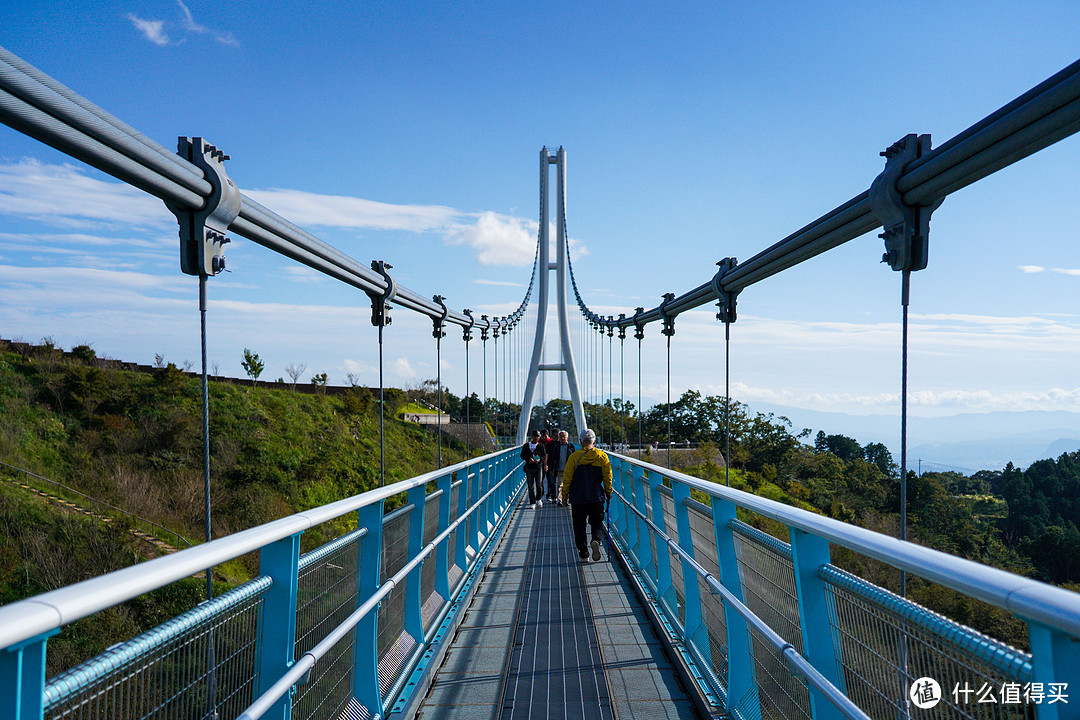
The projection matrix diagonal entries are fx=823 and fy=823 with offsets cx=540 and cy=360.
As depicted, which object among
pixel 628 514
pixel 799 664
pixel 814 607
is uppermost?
pixel 814 607

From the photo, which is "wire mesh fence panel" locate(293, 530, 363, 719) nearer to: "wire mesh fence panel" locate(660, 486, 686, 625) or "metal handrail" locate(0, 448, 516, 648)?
"metal handrail" locate(0, 448, 516, 648)

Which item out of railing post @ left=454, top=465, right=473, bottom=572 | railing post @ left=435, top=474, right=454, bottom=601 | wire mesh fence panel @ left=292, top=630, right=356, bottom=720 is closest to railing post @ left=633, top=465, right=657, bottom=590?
railing post @ left=454, top=465, right=473, bottom=572

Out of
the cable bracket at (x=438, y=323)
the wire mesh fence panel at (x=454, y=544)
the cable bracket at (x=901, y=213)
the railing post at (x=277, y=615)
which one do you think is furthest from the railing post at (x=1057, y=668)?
the cable bracket at (x=438, y=323)

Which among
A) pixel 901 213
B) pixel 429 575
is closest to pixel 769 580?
pixel 901 213

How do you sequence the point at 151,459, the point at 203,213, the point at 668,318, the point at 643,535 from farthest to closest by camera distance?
1. the point at 151,459
2. the point at 668,318
3. the point at 643,535
4. the point at 203,213

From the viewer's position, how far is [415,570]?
3.96 metres

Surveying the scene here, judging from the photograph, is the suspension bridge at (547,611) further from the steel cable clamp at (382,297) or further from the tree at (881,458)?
the tree at (881,458)

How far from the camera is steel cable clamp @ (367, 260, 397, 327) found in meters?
6.72

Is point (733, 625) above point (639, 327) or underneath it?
underneath

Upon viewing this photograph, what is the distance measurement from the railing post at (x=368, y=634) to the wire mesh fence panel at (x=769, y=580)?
134 cm

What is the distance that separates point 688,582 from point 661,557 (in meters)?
1.13

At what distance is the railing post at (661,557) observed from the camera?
16.2ft

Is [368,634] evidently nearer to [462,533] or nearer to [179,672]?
[179,672]

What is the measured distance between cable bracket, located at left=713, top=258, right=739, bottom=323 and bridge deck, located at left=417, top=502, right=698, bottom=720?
2.38 m
